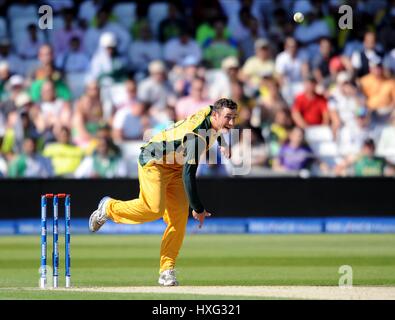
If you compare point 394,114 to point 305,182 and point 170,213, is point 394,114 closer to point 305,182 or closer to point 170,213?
point 305,182

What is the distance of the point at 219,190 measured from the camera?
15.6 metres

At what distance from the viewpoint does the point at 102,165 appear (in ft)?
52.0

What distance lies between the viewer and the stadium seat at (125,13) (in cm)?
1842

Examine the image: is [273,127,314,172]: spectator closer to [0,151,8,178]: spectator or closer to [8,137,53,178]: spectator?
[8,137,53,178]: spectator

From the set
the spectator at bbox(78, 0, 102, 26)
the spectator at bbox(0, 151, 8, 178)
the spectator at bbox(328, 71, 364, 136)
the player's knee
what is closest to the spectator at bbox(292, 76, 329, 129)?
the spectator at bbox(328, 71, 364, 136)

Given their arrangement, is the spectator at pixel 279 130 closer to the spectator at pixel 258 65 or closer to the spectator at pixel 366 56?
the spectator at pixel 258 65

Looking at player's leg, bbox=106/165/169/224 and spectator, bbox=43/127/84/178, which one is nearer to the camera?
player's leg, bbox=106/165/169/224

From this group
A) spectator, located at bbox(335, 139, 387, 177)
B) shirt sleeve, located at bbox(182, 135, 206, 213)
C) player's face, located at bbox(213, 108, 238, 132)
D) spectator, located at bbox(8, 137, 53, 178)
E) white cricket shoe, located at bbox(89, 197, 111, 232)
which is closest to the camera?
shirt sleeve, located at bbox(182, 135, 206, 213)

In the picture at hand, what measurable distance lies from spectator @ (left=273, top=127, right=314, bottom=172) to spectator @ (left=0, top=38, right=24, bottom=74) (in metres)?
4.77

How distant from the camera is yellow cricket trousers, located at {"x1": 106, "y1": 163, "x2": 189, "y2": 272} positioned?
8969 mm

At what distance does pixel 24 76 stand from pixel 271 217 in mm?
4910

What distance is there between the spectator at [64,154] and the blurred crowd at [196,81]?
0.06ft

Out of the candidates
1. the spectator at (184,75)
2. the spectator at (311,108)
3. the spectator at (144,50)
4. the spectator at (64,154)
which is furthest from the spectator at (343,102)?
the spectator at (64,154)
